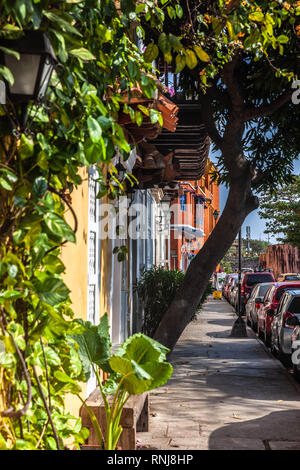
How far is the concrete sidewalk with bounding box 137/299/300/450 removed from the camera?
671 centimetres

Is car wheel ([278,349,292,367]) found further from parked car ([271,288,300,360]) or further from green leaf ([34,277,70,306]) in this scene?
green leaf ([34,277,70,306])

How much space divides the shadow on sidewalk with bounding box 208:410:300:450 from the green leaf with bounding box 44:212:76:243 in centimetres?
409

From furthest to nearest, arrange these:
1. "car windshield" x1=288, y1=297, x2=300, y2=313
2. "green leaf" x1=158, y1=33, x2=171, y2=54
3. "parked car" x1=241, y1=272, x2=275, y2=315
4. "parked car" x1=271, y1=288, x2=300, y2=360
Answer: "parked car" x1=241, y1=272, x2=275, y2=315, "car windshield" x1=288, y1=297, x2=300, y2=313, "parked car" x1=271, y1=288, x2=300, y2=360, "green leaf" x1=158, y1=33, x2=171, y2=54

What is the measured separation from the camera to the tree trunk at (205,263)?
34.8ft

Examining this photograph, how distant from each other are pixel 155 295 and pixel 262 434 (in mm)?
6438

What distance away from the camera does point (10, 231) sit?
3307 millimetres

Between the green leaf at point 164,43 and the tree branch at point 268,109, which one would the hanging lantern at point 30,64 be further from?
the tree branch at point 268,109

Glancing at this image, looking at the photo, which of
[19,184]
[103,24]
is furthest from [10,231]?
[103,24]

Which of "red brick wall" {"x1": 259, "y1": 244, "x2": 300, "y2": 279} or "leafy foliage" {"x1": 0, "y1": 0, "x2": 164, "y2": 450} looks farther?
"red brick wall" {"x1": 259, "y1": 244, "x2": 300, "y2": 279}

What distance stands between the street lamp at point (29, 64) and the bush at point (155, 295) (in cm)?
993

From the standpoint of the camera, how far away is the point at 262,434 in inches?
275

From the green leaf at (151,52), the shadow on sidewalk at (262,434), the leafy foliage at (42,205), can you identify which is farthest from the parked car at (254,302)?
the leafy foliage at (42,205)

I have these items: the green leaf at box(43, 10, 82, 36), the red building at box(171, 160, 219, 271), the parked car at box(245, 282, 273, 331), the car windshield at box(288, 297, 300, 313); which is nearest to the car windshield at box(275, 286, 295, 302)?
the car windshield at box(288, 297, 300, 313)

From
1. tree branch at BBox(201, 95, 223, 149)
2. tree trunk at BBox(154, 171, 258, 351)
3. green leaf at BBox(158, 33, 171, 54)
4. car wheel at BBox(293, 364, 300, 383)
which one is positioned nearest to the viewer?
green leaf at BBox(158, 33, 171, 54)
